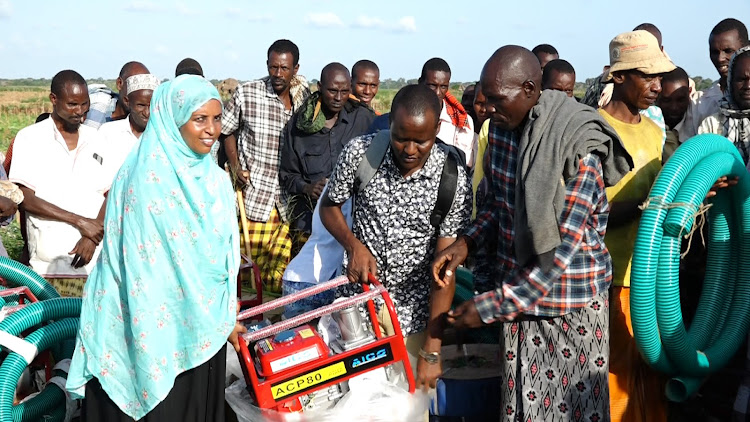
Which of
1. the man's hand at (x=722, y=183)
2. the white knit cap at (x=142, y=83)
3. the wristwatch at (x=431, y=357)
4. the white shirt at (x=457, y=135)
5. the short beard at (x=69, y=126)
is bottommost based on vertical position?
the wristwatch at (x=431, y=357)

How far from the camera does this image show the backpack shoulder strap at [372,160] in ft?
12.3

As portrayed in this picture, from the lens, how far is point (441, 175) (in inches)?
148

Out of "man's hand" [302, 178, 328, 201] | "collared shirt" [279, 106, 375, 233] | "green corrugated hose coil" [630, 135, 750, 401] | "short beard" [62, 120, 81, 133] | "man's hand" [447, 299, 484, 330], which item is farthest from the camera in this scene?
"collared shirt" [279, 106, 375, 233]

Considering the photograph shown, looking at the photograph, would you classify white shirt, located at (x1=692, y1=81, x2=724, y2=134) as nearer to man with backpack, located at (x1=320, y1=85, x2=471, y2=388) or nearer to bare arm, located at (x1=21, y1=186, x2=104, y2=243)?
man with backpack, located at (x1=320, y1=85, x2=471, y2=388)

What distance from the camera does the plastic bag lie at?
3467 mm

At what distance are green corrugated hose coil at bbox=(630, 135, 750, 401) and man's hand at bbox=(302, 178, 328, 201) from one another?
287cm

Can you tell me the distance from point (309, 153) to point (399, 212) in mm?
2594

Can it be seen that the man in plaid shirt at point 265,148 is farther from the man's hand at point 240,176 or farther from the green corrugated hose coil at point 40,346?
the green corrugated hose coil at point 40,346

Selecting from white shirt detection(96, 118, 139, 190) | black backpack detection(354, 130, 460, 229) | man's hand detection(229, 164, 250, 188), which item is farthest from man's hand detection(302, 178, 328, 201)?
black backpack detection(354, 130, 460, 229)

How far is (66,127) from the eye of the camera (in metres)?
5.38

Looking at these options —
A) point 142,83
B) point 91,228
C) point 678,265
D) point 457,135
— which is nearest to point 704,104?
point 457,135

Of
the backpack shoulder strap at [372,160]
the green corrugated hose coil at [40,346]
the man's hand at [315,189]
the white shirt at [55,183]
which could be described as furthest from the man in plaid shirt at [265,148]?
the backpack shoulder strap at [372,160]

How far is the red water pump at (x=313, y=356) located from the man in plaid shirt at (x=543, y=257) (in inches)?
13.9

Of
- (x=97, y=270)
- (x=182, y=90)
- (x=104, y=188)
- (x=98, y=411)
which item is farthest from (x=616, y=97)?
(x=104, y=188)
